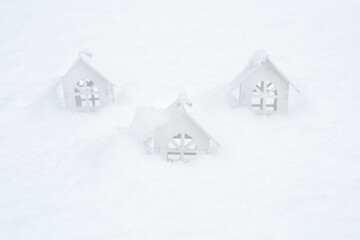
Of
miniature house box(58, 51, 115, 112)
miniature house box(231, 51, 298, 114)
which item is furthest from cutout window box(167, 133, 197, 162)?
miniature house box(58, 51, 115, 112)

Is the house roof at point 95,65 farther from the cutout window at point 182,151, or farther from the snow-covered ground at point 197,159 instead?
the cutout window at point 182,151

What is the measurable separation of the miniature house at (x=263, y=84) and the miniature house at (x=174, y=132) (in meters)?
1.98

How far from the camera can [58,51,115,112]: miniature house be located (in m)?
8.70

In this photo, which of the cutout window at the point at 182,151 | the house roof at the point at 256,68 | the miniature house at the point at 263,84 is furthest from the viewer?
the miniature house at the point at 263,84

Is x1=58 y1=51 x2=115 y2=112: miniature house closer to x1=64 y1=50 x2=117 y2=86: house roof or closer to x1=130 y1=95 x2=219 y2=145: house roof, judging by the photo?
x1=64 y1=50 x2=117 y2=86: house roof

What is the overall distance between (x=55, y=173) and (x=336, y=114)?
5.55 metres

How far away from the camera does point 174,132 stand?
6668mm

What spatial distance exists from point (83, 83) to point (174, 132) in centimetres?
316

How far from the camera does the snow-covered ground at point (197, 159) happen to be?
18.7ft

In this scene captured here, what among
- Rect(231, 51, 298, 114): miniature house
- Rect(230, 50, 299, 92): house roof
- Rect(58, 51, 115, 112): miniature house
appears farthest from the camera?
Rect(58, 51, 115, 112): miniature house

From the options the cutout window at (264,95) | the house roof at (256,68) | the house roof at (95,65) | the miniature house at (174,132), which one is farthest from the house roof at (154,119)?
the cutout window at (264,95)

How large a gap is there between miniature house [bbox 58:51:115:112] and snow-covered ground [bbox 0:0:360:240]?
0.30 meters

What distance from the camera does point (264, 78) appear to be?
27.1 feet

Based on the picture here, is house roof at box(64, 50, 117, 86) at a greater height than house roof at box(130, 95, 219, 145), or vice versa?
house roof at box(64, 50, 117, 86)
